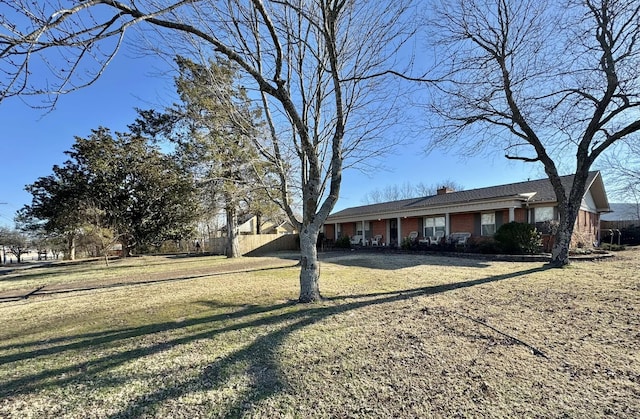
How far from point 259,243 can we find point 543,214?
729 inches

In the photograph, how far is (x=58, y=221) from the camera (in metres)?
20.2

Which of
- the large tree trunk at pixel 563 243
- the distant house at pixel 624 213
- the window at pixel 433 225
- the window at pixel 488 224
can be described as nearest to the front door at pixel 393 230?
the window at pixel 433 225

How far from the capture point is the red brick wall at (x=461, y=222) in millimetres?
17812

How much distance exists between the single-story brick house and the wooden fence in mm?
6402

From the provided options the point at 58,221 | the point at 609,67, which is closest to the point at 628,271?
the point at 609,67

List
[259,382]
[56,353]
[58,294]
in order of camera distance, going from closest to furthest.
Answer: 1. [259,382]
2. [56,353]
3. [58,294]

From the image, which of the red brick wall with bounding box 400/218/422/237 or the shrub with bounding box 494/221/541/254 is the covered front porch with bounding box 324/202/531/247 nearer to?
the red brick wall with bounding box 400/218/422/237

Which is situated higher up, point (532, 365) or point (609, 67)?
point (609, 67)

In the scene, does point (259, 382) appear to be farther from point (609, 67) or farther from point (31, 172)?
point (31, 172)

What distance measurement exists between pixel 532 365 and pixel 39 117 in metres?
5.76

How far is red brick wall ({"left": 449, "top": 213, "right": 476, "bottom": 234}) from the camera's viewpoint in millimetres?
17812

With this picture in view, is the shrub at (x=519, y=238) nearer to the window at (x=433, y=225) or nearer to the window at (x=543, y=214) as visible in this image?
the window at (x=543, y=214)

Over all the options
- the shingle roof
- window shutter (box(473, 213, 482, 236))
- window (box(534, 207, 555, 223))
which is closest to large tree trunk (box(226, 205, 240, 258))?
the shingle roof

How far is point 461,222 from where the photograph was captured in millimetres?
18297
